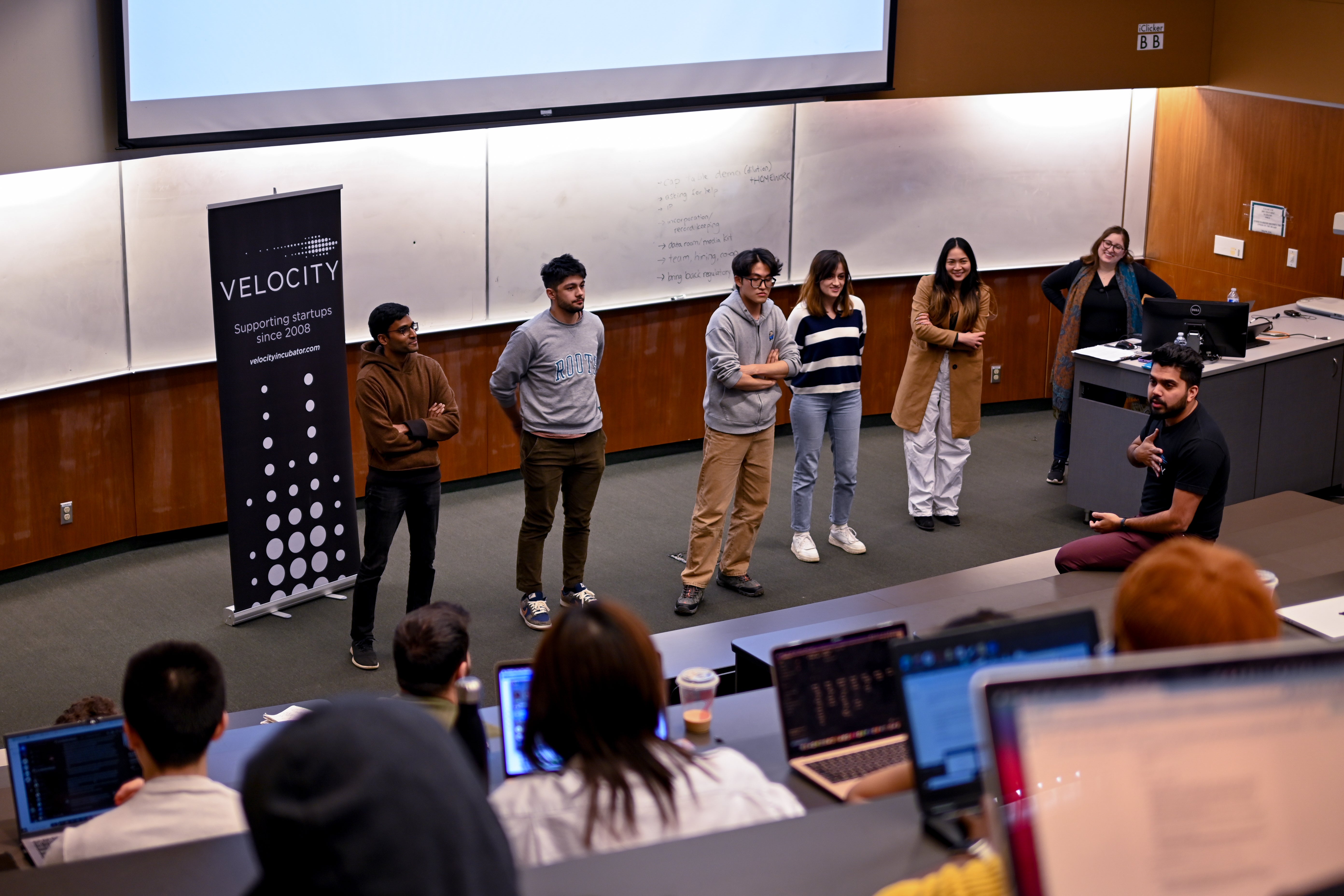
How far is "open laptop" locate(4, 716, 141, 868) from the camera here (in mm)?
2789

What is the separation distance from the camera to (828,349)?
6367mm

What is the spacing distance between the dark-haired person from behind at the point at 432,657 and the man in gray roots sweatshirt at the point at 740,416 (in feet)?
9.83

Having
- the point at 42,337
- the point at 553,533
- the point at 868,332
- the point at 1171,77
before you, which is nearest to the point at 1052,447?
the point at 868,332

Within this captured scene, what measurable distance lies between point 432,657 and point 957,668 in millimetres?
1366

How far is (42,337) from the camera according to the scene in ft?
20.0

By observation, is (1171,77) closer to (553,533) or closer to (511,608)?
(553,533)

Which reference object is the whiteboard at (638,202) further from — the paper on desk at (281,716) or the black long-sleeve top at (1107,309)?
the paper on desk at (281,716)

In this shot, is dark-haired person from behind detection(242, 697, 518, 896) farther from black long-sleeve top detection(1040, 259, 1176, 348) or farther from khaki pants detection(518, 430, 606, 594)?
black long-sleeve top detection(1040, 259, 1176, 348)

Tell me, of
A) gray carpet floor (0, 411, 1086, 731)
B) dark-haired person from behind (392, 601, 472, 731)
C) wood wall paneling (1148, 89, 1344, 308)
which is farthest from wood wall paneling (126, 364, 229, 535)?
wood wall paneling (1148, 89, 1344, 308)

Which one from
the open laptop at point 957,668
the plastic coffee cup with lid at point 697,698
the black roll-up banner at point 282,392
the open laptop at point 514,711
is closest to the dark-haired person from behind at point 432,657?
the open laptop at point 514,711

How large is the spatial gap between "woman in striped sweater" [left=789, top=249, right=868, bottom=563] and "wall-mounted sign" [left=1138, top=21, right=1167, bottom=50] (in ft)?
11.9

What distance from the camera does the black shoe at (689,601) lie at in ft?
19.9

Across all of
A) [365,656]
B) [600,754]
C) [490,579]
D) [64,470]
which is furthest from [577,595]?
[600,754]

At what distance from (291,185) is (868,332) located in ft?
12.6
